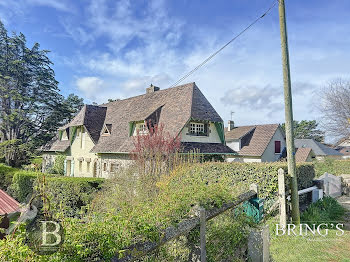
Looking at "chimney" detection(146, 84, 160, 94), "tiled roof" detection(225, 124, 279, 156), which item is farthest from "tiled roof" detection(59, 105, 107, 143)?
"tiled roof" detection(225, 124, 279, 156)

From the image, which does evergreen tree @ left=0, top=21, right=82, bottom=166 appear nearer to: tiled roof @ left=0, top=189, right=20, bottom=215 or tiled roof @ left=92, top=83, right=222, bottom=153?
tiled roof @ left=92, top=83, right=222, bottom=153

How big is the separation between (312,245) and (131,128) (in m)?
13.8

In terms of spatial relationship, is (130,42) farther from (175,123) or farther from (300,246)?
(300,246)

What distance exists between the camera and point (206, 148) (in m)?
15.7

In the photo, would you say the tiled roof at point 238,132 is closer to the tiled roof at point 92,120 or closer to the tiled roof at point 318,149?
the tiled roof at point 318,149

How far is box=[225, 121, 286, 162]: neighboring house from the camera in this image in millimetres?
28188

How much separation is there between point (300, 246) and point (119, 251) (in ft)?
18.5

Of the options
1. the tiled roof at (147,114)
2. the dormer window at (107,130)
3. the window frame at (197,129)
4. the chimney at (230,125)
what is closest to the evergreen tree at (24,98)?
the tiled roof at (147,114)

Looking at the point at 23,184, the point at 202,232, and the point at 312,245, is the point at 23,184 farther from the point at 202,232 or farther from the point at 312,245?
the point at 312,245

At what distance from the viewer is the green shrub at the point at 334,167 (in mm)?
18983

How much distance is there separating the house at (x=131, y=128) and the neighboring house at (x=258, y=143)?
42.5 ft

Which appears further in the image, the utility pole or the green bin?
the utility pole

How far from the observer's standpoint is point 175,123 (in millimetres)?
15625

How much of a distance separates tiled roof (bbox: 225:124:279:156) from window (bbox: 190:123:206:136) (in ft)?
46.0
